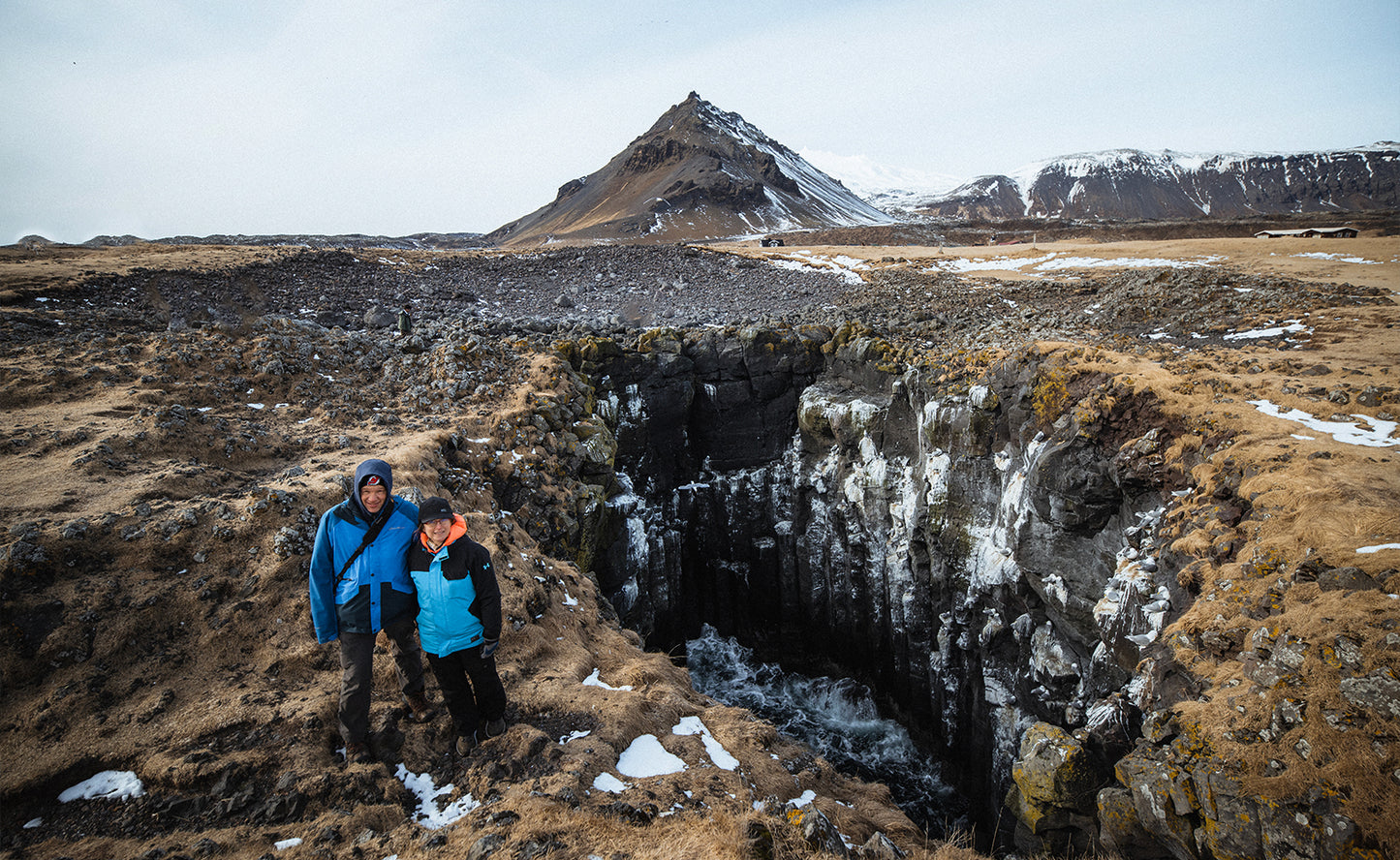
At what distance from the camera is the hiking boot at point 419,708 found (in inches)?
241

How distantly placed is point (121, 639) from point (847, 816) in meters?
8.45

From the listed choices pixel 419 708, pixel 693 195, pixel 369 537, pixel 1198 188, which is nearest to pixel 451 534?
pixel 369 537

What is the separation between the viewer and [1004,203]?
188500mm

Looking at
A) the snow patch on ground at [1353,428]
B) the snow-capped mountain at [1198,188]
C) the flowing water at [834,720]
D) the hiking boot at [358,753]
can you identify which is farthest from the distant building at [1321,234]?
the snow-capped mountain at [1198,188]

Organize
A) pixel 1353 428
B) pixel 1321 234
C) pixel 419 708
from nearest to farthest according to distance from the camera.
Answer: pixel 419 708 → pixel 1353 428 → pixel 1321 234

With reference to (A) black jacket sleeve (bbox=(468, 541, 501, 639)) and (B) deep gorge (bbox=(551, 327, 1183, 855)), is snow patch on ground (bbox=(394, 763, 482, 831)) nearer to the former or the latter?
(A) black jacket sleeve (bbox=(468, 541, 501, 639))

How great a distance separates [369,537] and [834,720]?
17.8m

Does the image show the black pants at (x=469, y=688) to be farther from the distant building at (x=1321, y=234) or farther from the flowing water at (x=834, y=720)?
the distant building at (x=1321, y=234)

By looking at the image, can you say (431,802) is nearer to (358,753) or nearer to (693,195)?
(358,753)

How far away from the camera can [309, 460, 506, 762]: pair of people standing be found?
5426mm

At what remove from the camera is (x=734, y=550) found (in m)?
21.8

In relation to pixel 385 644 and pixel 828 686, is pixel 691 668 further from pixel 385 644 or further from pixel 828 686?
pixel 385 644

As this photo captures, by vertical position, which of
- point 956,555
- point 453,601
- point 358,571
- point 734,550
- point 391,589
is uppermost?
point 358,571

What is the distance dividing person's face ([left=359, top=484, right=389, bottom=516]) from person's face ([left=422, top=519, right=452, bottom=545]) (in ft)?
1.90
